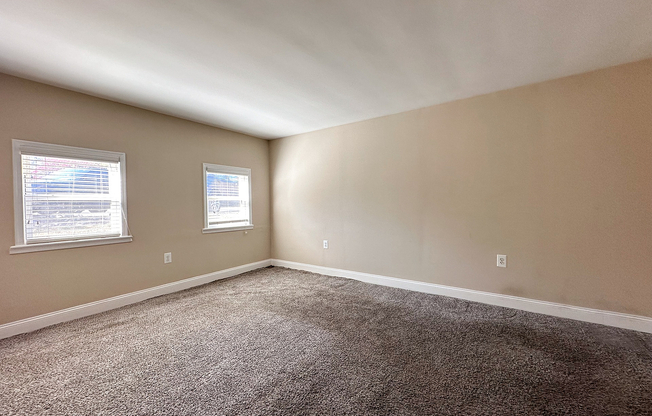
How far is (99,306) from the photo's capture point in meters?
2.84

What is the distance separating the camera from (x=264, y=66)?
7.44ft

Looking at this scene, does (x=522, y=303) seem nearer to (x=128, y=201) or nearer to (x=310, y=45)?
(x=310, y=45)

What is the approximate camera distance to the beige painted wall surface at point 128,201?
7.82 feet

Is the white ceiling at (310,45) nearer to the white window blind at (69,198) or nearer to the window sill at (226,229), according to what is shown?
the white window blind at (69,198)

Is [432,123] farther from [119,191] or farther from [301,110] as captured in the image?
[119,191]

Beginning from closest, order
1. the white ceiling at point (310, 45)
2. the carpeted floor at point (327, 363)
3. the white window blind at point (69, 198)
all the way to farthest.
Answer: the carpeted floor at point (327, 363) < the white ceiling at point (310, 45) < the white window blind at point (69, 198)

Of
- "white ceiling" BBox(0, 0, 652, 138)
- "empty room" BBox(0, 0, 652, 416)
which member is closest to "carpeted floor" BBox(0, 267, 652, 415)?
"empty room" BBox(0, 0, 652, 416)

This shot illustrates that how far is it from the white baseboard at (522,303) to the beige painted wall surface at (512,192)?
6 cm

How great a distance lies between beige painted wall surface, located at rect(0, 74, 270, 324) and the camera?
238 cm

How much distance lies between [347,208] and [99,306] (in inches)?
124

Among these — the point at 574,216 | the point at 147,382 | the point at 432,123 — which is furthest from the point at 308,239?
the point at 574,216

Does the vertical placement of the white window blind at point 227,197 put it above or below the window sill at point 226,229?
above

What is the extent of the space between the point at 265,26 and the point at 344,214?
2.71m

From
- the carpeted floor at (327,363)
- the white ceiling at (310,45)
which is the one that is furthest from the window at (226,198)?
the carpeted floor at (327,363)
